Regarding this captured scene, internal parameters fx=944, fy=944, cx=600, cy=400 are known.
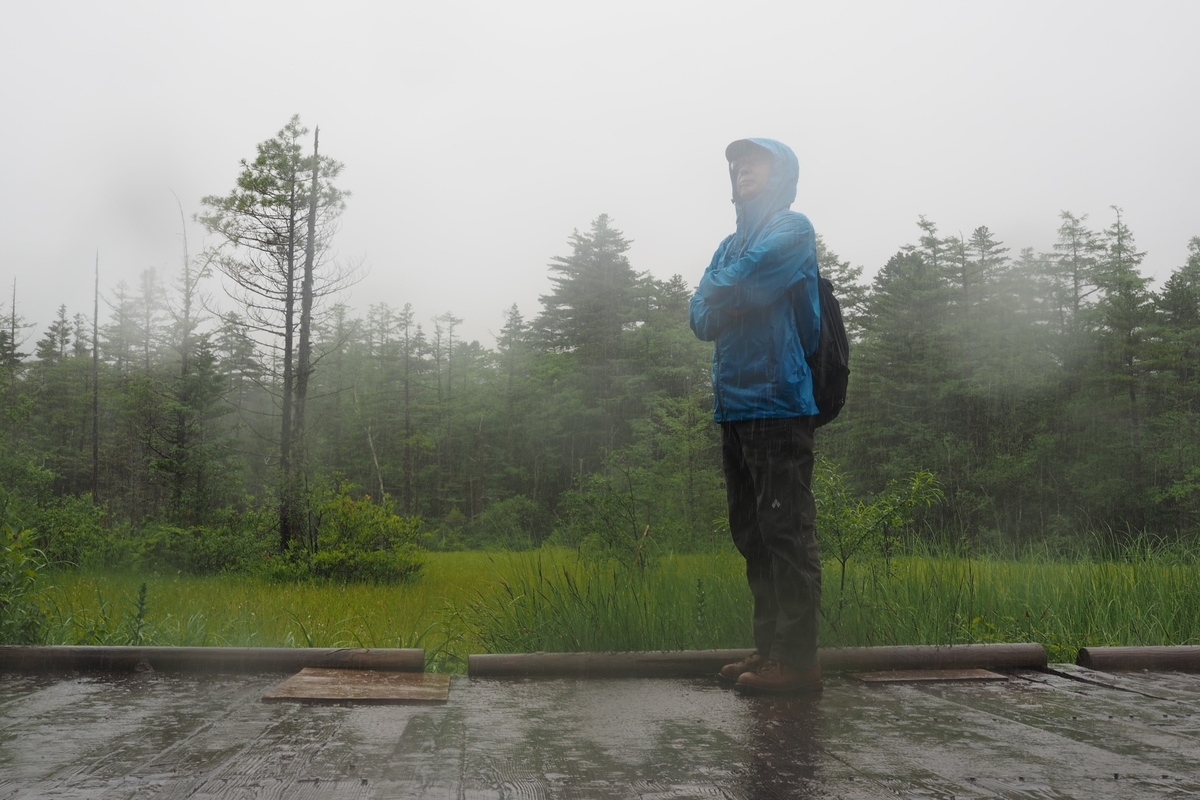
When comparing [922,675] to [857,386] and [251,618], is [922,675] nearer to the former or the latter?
[251,618]

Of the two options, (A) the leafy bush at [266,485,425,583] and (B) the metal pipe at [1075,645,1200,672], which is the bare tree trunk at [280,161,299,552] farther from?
(B) the metal pipe at [1075,645,1200,672]

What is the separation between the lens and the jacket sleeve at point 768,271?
9.09 feet

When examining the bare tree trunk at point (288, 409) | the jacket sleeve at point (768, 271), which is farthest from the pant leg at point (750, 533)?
the bare tree trunk at point (288, 409)

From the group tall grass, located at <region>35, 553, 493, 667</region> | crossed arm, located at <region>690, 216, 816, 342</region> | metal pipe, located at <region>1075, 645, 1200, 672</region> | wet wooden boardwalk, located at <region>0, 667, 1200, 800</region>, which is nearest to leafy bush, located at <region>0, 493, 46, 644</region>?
tall grass, located at <region>35, 553, 493, 667</region>

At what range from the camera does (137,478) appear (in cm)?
2130

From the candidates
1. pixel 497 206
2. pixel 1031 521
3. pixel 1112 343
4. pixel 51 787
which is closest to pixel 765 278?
pixel 51 787

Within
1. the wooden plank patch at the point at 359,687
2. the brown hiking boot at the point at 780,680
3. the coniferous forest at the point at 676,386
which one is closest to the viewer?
the wooden plank patch at the point at 359,687

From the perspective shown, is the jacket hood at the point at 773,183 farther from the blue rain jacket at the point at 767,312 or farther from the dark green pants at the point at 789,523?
the dark green pants at the point at 789,523

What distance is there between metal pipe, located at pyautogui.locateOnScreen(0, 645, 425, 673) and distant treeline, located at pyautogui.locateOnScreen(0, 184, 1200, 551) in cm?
1469

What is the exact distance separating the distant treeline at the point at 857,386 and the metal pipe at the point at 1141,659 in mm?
14535

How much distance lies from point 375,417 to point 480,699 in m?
20.3

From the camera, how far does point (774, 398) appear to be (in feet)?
9.13

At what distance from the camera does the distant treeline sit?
72.3 ft

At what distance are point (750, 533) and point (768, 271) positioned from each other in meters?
0.82
